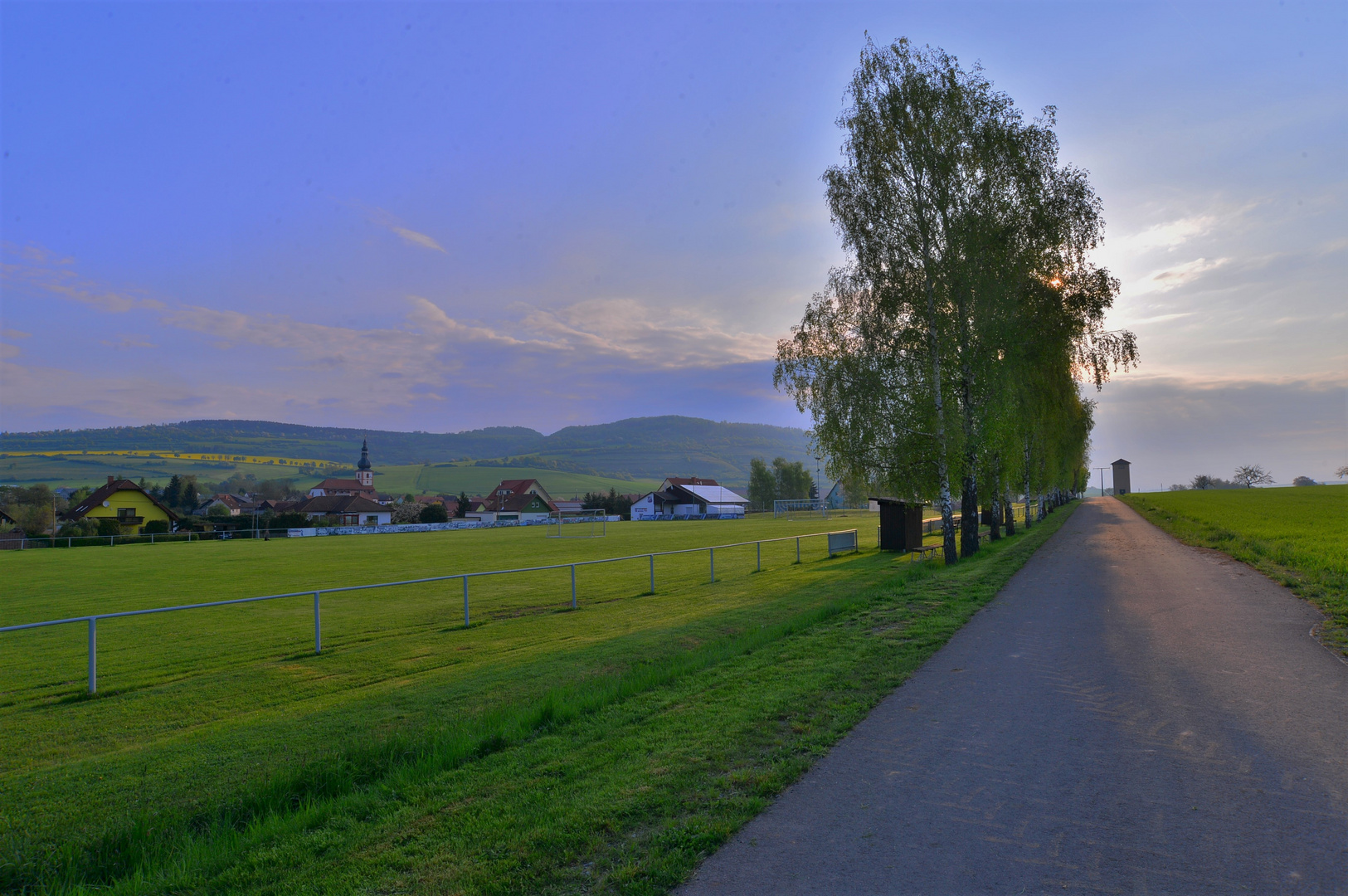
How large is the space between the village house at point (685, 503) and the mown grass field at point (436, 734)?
9058 cm

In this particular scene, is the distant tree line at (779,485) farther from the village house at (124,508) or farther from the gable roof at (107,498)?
the village house at (124,508)

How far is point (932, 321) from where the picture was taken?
20797mm

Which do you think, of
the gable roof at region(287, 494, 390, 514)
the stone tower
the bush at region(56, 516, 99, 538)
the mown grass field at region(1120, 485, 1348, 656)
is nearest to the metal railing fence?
the mown grass field at region(1120, 485, 1348, 656)

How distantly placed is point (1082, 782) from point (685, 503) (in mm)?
106663

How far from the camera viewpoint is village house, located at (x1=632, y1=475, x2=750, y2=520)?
10706 centimetres

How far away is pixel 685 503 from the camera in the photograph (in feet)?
364

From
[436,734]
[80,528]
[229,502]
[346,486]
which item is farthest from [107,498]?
[436,734]

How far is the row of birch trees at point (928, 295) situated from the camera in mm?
20719

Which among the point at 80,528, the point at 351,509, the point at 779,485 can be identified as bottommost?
the point at 351,509

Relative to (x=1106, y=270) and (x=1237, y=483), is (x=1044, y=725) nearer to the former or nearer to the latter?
(x=1106, y=270)

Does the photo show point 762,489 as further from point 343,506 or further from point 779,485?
point 343,506

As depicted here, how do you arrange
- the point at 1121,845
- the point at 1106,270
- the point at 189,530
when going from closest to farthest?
1. the point at 1121,845
2. the point at 1106,270
3. the point at 189,530

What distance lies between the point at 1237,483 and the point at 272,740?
20218cm

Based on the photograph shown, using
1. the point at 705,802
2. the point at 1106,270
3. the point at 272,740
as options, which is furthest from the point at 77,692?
the point at 1106,270
